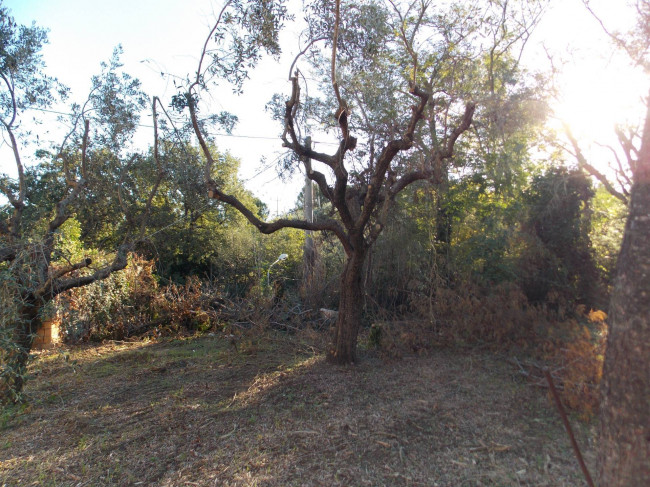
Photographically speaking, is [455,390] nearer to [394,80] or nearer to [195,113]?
[195,113]

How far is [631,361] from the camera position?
86.1 inches

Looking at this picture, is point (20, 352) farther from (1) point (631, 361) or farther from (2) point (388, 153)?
(1) point (631, 361)

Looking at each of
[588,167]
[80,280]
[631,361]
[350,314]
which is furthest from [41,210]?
[588,167]

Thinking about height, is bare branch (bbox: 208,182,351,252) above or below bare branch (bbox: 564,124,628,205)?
below

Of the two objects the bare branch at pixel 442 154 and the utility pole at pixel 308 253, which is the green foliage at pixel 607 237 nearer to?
the bare branch at pixel 442 154

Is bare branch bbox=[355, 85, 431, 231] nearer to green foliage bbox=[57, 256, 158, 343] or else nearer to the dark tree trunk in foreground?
the dark tree trunk in foreground

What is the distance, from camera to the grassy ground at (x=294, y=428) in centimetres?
392

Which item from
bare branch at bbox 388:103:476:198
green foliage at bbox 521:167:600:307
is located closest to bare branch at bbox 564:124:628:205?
green foliage at bbox 521:167:600:307

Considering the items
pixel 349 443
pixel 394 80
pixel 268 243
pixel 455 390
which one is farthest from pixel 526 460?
pixel 268 243

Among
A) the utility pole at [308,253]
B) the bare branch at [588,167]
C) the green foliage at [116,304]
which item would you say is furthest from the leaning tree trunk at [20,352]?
the bare branch at [588,167]

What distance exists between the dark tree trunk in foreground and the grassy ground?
5.08 feet

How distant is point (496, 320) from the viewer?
775 centimetres

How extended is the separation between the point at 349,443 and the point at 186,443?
5.51 feet

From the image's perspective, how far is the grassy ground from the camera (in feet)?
12.8
